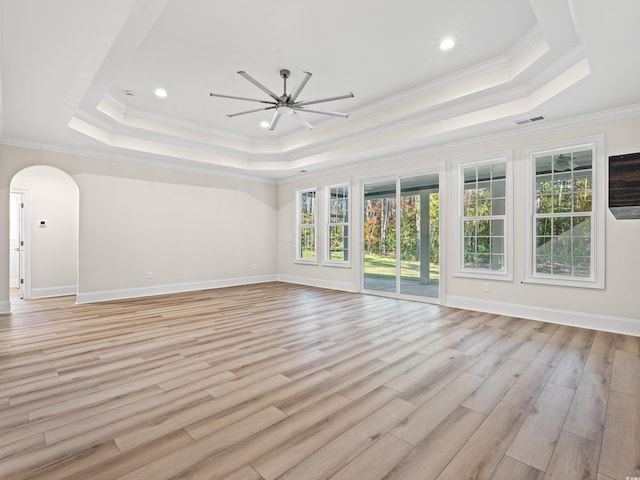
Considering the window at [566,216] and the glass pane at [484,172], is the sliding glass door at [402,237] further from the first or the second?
the window at [566,216]

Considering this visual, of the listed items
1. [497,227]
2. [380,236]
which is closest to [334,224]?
[380,236]

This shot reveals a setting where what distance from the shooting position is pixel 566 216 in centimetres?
454

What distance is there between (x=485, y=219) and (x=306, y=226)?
4.26m

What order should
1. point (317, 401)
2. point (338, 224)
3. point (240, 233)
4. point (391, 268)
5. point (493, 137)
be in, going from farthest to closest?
point (240, 233) < point (338, 224) < point (391, 268) < point (493, 137) < point (317, 401)

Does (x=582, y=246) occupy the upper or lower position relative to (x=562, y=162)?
lower

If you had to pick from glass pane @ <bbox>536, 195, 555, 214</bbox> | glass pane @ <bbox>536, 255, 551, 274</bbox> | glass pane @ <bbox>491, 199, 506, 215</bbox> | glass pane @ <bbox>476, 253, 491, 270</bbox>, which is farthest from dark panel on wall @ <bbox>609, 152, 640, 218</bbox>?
glass pane @ <bbox>476, 253, 491, 270</bbox>

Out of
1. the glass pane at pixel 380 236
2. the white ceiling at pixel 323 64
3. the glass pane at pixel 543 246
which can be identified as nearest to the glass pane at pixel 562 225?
the glass pane at pixel 543 246

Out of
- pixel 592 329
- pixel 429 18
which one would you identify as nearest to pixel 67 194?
pixel 429 18

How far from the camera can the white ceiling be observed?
2717 millimetres

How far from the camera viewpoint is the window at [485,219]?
5.04 metres

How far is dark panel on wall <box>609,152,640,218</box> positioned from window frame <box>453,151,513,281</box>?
133cm

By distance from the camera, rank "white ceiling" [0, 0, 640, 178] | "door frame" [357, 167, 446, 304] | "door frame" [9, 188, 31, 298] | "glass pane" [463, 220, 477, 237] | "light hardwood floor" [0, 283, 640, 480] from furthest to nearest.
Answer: "door frame" [9, 188, 31, 298], "door frame" [357, 167, 446, 304], "glass pane" [463, 220, 477, 237], "white ceiling" [0, 0, 640, 178], "light hardwood floor" [0, 283, 640, 480]

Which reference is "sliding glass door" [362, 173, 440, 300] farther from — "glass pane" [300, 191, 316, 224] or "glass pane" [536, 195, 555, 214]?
"glass pane" [300, 191, 316, 224]

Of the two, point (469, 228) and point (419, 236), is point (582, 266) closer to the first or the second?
point (469, 228)
